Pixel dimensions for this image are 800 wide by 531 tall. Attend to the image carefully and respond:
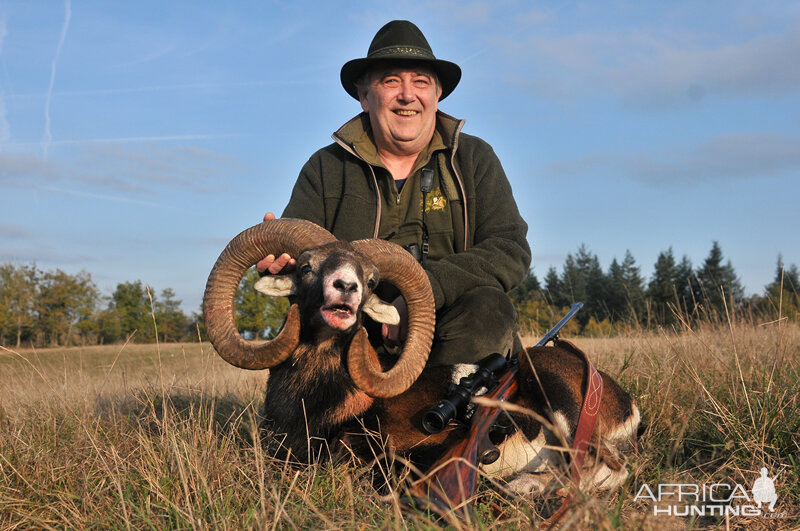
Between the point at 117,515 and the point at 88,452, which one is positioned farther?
the point at 88,452

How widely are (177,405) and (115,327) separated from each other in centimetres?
5012

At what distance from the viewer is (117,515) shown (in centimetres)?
316

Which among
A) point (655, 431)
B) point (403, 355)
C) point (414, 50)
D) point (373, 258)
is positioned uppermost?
point (414, 50)

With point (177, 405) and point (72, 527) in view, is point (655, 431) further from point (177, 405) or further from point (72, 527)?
point (177, 405)

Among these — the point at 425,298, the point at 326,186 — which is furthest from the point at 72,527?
the point at 326,186

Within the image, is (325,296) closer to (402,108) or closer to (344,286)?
(344,286)

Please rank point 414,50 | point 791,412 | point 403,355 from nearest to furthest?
point 791,412 < point 403,355 < point 414,50

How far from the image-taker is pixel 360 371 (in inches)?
182

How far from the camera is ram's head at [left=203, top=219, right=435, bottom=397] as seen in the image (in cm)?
461

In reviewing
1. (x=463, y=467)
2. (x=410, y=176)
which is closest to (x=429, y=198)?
(x=410, y=176)

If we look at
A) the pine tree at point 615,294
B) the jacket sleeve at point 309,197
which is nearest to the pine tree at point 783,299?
the jacket sleeve at point 309,197

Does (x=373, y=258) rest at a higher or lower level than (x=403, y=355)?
higher

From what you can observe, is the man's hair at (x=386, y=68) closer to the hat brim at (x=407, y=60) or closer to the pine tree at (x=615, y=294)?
the hat brim at (x=407, y=60)

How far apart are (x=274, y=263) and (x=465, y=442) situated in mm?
2355
